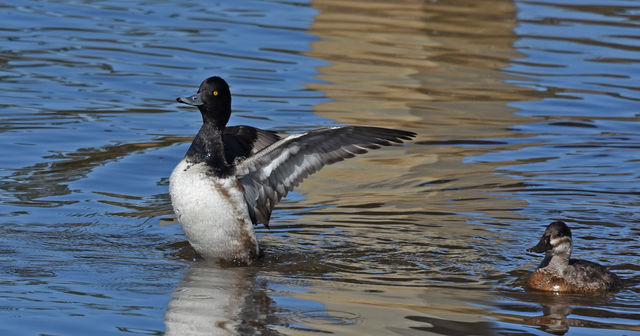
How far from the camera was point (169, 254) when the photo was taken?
8469 millimetres

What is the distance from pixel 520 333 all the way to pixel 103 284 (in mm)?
A: 2707

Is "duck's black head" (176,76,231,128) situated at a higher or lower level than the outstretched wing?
higher

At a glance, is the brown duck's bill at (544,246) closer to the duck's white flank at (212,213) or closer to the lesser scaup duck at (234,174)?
the lesser scaup duck at (234,174)

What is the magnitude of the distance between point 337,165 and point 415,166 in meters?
0.77

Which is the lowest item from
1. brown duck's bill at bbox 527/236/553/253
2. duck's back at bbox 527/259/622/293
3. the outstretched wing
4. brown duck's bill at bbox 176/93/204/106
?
duck's back at bbox 527/259/622/293

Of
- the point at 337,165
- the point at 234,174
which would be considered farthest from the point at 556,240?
the point at 337,165

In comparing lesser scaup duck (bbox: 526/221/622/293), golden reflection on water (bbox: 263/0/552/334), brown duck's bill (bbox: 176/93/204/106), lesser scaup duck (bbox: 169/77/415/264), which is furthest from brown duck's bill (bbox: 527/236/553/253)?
brown duck's bill (bbox: 176/93/204/106)

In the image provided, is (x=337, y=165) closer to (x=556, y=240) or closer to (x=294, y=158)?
(x=294, y=158)

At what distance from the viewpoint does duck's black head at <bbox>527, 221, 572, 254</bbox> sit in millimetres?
7883

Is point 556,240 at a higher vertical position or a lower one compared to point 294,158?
lower

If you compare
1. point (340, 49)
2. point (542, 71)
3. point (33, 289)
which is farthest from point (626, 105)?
point (33, 289)

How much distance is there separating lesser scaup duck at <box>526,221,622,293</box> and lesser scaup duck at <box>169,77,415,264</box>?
49.4 inches

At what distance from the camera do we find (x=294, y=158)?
333 inches

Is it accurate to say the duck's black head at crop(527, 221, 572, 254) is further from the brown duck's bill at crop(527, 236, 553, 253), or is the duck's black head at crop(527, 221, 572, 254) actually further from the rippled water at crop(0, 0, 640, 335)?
the rippled water at crop(0, 0, 640, 335)
